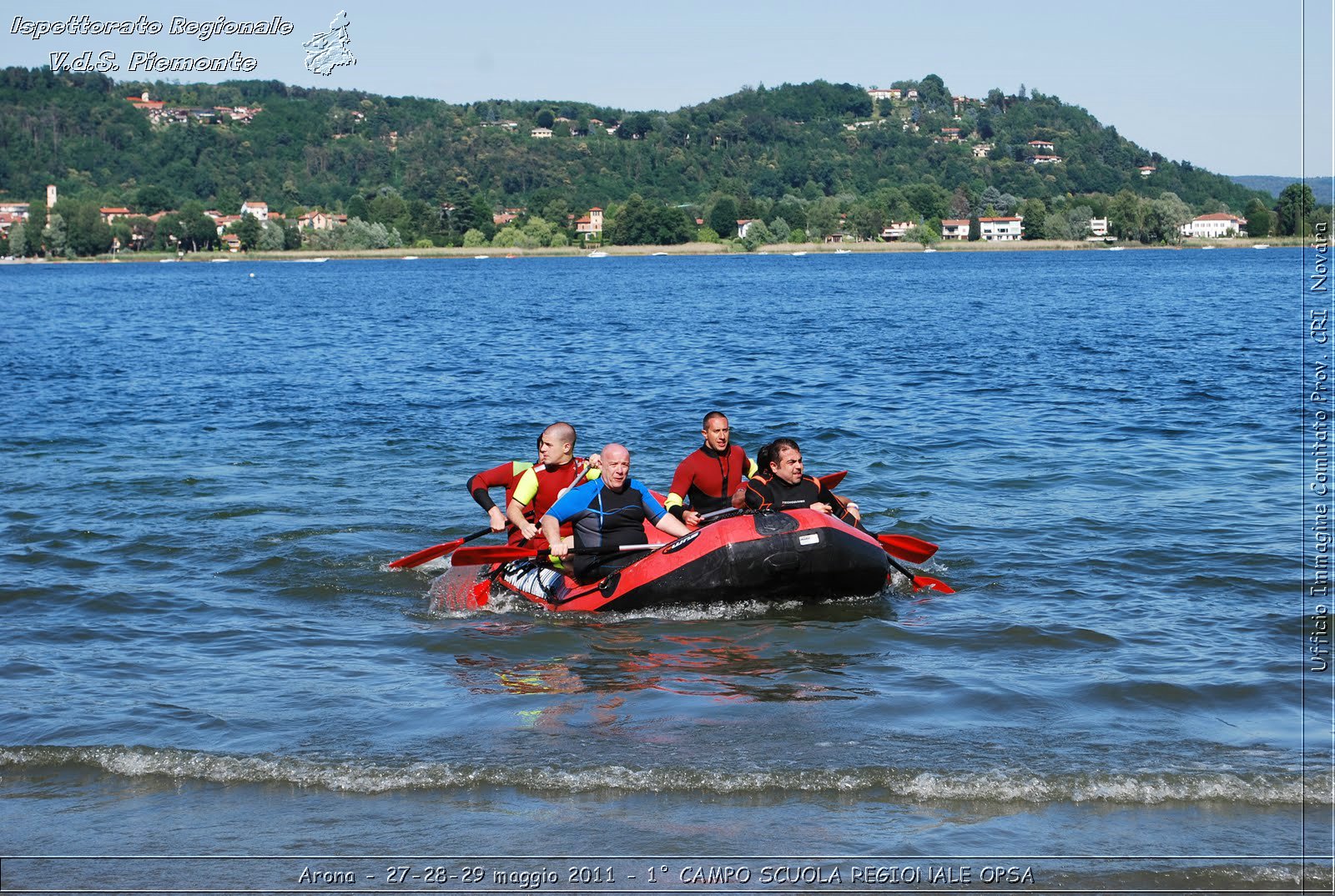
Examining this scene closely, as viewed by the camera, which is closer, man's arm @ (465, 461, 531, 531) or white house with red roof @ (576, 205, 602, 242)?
man's arm @ (465, 461, 531, 531)

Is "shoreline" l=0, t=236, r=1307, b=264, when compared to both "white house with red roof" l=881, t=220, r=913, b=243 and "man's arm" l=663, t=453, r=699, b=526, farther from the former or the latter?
"man's arm" l=663, t=453, r=699, b=526

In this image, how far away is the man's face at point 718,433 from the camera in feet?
35.9

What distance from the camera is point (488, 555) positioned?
1078 centimetres

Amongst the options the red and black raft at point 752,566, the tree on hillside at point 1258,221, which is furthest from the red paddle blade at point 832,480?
the tree on hillside at point 1258,221

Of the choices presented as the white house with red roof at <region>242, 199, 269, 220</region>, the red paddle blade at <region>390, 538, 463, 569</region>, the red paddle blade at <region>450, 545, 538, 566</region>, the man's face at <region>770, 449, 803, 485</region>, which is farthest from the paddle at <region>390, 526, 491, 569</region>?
the white house with red roof at <region>242, 199, 269, 220</region>

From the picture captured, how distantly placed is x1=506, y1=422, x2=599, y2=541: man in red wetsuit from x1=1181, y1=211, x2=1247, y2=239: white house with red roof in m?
161

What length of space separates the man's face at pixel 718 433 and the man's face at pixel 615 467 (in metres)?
1.33

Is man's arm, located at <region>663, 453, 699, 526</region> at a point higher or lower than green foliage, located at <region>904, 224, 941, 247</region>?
lower

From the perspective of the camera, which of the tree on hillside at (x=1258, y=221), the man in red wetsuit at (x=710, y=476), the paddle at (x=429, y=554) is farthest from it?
the tree on hillside at (x=1258, y=221)

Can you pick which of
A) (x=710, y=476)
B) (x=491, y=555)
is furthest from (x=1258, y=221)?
(x=491, y=555)

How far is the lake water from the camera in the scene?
5996mm

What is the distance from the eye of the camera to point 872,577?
33.3 ft

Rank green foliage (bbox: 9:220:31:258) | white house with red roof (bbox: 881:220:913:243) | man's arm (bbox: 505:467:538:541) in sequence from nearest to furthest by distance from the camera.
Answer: man's arm (bbox: 505:467:538:541)
green foliage (bbox: 9:220:31:258)
white house with red roof (bbox: 881:220:913:243)

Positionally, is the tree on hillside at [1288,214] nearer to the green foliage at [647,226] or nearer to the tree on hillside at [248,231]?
the green foliage at [647,226]
